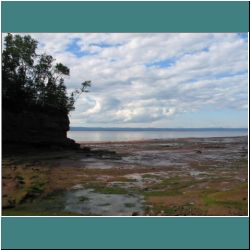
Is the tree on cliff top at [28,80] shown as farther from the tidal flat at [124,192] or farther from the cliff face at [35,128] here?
the tidal flat at [124,192]

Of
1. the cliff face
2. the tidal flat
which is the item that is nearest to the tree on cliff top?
the cliff face

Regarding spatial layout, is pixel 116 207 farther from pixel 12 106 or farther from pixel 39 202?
pixel 12 106

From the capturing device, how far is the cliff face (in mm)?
39531

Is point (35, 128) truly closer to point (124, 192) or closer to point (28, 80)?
point (28, 80)

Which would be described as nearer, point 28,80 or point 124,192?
point 124,192

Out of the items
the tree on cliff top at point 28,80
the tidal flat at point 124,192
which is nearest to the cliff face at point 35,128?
the tree on cliff top at point 28,80

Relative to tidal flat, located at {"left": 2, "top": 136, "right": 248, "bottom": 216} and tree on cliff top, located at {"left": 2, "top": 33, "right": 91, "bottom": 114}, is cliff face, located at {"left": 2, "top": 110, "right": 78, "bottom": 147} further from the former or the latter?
tidal flat, located at {"left": 2, "top": 136, "right": 248, "bottom": 216}

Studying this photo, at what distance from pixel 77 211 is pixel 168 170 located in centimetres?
1365

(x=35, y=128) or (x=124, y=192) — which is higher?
(x=35, y=128)

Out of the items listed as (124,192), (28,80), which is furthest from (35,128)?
(124,192)

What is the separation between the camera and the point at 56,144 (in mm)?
44938

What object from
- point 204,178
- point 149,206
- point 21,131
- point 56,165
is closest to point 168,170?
point 204,178

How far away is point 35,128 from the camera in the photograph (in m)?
42.4

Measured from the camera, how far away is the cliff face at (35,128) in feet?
130
